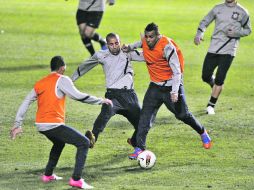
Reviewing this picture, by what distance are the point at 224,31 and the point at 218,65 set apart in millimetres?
757

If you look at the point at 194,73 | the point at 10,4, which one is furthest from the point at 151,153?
the point at 10,4

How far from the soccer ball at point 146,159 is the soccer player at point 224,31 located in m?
4.77

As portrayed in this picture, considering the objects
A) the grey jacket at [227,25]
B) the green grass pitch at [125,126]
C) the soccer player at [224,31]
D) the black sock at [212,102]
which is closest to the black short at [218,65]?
the soccer player at [224,31]

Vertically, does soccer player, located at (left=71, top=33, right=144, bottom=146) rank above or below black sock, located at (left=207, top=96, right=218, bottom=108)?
above

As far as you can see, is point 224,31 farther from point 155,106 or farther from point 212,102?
point 155,106

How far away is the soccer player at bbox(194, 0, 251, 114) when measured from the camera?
62.8ft

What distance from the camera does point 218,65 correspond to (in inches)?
Answer: 769

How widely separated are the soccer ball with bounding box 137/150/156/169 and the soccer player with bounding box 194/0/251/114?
4.77 meters

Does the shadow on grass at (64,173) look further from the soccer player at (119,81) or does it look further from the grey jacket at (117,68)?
the grey jacket at (117,68)

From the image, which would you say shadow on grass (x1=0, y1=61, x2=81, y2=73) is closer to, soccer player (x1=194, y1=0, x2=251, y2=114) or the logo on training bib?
soccer player (x1=194, y1=0, x2=251, y2=114)

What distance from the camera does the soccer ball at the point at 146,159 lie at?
14.8 metres

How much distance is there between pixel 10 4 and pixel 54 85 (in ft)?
82.2

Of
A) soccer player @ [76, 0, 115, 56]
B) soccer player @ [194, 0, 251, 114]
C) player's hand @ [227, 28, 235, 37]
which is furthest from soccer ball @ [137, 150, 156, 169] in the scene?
soccer player @ [76, 0, 115, 56]

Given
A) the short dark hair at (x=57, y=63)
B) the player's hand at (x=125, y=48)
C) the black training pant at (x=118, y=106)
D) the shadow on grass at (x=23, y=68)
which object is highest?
the short dark hair at (x=57, y=63)
